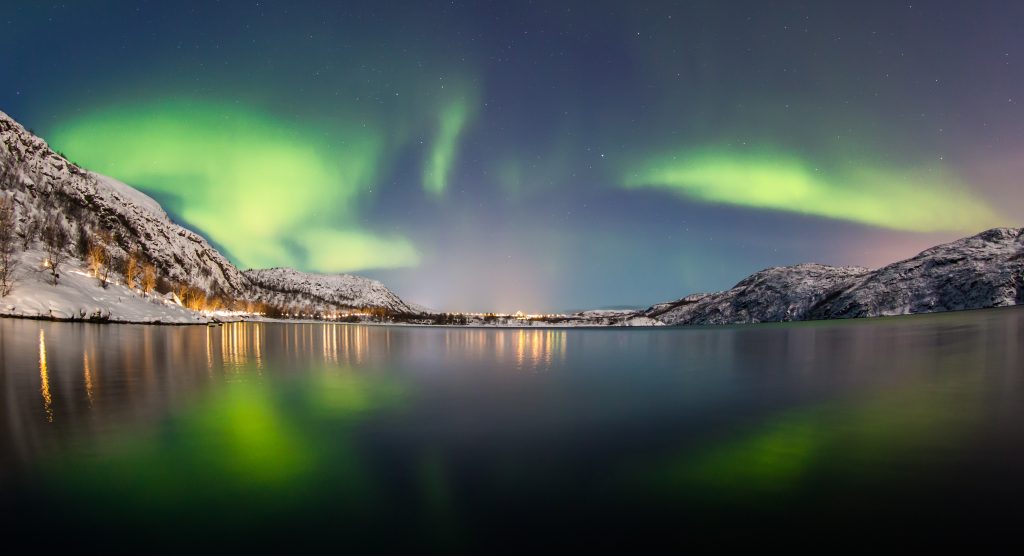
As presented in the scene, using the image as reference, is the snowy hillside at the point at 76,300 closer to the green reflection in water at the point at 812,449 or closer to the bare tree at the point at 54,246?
the bare tree at the point at 54,246

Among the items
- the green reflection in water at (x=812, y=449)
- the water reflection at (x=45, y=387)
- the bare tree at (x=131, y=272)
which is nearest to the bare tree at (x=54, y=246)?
the bare tree at (x=131, y=272)

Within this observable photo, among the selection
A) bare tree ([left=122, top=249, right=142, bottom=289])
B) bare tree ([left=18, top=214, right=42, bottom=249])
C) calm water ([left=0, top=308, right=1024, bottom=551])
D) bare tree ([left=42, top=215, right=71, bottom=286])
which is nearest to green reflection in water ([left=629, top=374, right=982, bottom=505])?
calm water ([left=0, top=308, right=1024, bottom=551])

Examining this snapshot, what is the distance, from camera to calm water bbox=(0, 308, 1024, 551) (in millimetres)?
9180

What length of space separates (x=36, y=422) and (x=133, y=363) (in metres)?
21.4

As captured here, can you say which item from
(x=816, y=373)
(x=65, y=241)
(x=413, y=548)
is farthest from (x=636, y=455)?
(x=65, y=241)

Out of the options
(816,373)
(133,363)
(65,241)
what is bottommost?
(816,373)

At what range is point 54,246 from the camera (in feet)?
446

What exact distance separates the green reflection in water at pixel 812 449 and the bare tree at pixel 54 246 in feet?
456

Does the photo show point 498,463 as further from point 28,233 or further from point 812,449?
point 28,233

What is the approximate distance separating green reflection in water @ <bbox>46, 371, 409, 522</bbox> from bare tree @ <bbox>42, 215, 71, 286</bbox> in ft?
405

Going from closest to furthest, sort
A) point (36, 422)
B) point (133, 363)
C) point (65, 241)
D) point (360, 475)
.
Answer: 1. point (360, 475)
2. point (36, 422)
3. point (133, 363)
4. point (65, 241)

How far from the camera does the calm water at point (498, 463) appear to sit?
9180 millimetres

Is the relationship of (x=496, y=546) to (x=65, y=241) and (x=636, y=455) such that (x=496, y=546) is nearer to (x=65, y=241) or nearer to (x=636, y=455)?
(x=636, y=455)

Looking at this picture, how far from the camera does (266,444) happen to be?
15188mm
